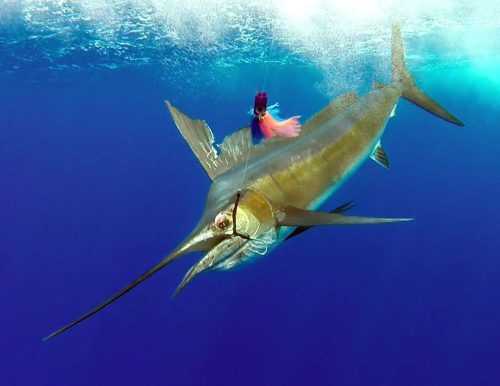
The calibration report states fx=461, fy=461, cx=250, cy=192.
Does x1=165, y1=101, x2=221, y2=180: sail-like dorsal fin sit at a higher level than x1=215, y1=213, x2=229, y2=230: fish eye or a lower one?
higher

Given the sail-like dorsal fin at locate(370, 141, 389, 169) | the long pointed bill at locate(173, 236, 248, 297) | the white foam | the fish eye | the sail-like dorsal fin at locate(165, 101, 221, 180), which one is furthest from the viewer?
the white foam

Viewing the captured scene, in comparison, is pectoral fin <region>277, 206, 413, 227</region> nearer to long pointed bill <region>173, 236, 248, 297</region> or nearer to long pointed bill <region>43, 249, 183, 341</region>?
long pointed bill <region>173, 236, 248, 297</region>

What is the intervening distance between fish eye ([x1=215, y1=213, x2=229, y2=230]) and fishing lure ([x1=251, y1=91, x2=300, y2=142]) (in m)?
1.12

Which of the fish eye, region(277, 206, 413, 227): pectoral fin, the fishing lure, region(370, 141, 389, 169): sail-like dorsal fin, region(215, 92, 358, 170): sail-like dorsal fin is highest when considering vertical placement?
the fishing lure

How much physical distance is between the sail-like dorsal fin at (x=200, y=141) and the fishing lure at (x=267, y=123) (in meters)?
0.35

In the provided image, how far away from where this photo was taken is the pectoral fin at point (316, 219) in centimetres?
246

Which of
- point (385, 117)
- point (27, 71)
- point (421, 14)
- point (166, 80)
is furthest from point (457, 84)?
point (385, 117)

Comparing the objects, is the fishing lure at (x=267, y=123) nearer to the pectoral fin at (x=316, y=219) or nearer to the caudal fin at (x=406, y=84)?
the pectoral fin at (x=316, y=219)

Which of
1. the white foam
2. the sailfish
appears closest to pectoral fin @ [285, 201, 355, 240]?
the sailfish

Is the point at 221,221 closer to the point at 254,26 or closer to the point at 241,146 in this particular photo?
the point at 241,146

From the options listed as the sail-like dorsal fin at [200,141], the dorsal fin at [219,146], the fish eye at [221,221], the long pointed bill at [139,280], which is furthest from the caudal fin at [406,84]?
the long pointed bill at [139,280]

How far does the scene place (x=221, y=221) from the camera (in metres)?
2.42

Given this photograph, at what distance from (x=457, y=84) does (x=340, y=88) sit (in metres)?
8.25

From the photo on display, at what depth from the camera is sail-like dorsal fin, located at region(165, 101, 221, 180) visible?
3455 mm
